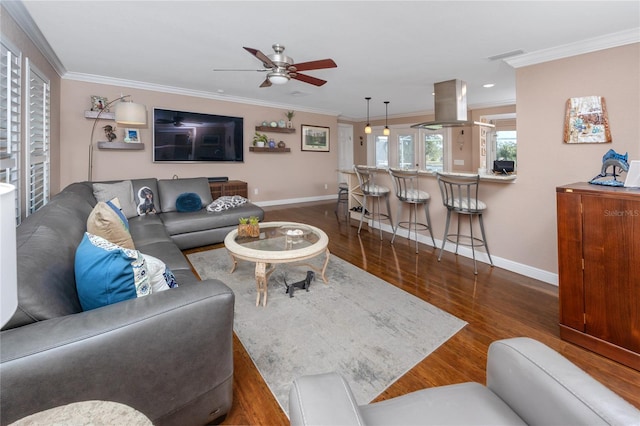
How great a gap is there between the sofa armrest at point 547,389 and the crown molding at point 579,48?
3.19m

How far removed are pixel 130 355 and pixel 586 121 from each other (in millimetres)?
3800

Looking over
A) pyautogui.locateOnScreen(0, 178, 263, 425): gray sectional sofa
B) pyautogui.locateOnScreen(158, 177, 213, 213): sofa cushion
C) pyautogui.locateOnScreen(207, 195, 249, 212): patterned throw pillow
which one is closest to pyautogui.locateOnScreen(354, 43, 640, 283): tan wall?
pyautogui.locateOnScreen(0, 178, 263, 425): gray sectional sofa

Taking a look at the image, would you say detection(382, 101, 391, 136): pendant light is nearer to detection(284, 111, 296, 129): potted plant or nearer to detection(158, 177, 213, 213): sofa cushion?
detection(284, 111, 296, 129): potted plant

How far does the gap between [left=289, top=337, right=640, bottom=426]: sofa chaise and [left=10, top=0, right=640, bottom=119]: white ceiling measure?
257 centimetres

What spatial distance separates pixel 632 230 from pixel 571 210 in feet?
1.00

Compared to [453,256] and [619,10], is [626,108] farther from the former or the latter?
[453,256]

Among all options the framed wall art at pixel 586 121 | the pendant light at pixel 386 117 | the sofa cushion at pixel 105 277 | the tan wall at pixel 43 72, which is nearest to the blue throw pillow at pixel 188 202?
the tan wall at pixel 43 72

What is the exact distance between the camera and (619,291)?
5.73 ft

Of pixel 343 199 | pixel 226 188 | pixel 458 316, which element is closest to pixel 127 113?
pixel 226 188

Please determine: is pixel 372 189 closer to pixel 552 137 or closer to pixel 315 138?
pixel 552 137

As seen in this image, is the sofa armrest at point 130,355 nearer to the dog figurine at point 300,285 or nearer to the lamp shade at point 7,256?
the lamp shade at point 7,256

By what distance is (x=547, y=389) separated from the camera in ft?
2.64

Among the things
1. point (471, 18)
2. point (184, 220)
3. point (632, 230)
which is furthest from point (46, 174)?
point (632, 230)

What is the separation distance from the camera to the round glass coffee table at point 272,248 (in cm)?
235
